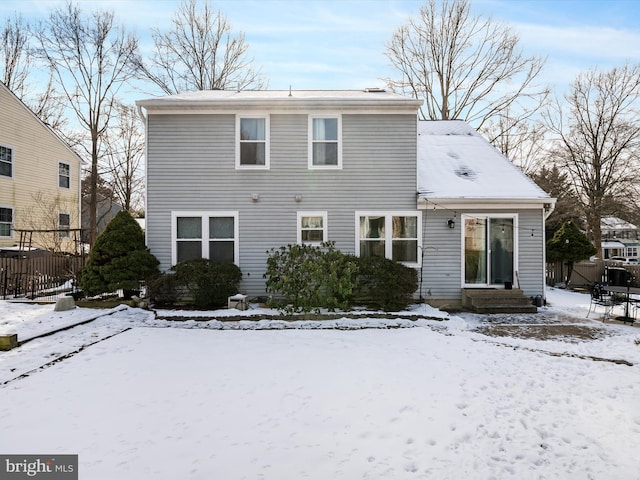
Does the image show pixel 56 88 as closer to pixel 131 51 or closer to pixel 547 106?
pixel 131 51

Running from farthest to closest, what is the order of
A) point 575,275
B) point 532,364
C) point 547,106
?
point 547,106 → point 575,275 → point 532,364

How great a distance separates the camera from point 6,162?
54.0 feet

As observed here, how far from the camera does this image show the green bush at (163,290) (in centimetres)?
955

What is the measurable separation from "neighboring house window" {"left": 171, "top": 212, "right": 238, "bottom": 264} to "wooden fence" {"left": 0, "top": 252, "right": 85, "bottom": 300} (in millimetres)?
3364

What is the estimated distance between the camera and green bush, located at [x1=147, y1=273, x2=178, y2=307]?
376 inches

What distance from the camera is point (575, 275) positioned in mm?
15438

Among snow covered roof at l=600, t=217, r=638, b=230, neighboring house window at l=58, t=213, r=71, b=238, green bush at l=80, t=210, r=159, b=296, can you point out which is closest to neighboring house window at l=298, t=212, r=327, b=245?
green bush at l=80, t=210, r=159, b=296

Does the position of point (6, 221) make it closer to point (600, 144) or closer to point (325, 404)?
point (325, 404)

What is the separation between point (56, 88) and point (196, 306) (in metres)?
20.2

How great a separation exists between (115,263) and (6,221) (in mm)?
10844

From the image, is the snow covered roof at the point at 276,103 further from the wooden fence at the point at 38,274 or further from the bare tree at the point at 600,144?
the bare tree at the point at 600,144

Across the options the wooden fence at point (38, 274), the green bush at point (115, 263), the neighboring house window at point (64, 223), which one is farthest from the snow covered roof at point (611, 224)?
the neighboring house window at point (64, 223)

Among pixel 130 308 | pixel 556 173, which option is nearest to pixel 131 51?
pixel 130 308

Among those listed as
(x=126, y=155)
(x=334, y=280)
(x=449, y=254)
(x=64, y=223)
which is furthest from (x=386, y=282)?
(x=126, y=155)
